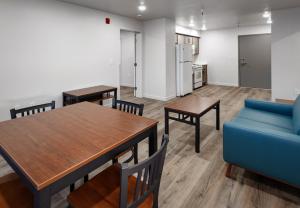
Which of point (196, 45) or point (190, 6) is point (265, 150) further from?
point (196, 45)

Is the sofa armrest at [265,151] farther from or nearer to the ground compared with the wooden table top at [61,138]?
nearer to the ground

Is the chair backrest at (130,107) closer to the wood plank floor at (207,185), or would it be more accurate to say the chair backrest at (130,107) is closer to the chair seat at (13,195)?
the wood plank floor at (207,185)

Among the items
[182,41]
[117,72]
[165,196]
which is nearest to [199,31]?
[182,41]

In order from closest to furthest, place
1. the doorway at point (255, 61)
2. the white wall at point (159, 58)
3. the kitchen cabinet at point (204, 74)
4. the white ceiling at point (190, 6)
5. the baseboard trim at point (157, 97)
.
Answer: the white ceiling at point (190, 6), the white wall at point (159, 58), the baseboard trim at point (157, 97), the doorway at point (255, 61), the kitchen cabinet at point (204, 74)

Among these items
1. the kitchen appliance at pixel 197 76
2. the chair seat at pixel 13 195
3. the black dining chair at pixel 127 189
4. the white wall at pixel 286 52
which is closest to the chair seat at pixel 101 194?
the black dining chair at pixel 127 189

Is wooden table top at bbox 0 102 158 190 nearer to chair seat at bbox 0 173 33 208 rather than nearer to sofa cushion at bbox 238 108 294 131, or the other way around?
chair seat at bbox 0 173 33 208

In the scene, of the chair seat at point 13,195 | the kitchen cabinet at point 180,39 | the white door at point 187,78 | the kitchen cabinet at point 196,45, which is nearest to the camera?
the chair seat at point 13,195

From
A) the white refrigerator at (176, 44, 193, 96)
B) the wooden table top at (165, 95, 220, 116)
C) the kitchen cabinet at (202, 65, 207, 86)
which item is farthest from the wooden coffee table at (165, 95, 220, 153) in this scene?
the kitchen cabinet at (202, 65, 207, 86)

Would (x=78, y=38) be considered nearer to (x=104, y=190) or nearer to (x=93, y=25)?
(x=93, y=25)

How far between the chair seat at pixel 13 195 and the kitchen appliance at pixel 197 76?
6.73 metres

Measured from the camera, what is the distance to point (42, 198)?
0.91 m

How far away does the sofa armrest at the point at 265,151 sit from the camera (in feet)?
5.48

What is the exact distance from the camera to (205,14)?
5.16 meters

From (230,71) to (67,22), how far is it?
645 centimetres
